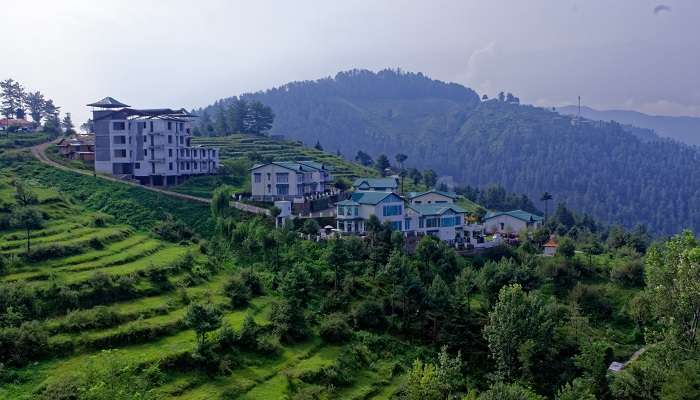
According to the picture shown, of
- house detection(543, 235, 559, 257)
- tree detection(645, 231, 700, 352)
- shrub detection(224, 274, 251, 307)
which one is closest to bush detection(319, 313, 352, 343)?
shrub detection(224, 274, 251, 307)

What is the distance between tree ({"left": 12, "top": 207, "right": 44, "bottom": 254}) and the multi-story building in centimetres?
2754

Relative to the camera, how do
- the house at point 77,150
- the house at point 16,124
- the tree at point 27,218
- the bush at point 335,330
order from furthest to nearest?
the house at point 16,124 < the house at point 77,150 < the tree at point 27,218 < the bush at point 335,330

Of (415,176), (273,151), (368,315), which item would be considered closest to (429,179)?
(415,176)

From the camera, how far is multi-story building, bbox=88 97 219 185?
7781cm

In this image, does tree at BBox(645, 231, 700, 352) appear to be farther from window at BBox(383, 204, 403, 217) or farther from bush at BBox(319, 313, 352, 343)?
window at BBox(383, 204, 403, 217)

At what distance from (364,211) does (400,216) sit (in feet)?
15.2

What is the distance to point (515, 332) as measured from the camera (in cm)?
4191

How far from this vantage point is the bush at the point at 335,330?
44.5 meters

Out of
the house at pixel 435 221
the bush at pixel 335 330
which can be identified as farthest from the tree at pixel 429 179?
the bush at pixel 335 330

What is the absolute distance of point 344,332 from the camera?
45156 millimetres

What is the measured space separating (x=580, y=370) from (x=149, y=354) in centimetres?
3084

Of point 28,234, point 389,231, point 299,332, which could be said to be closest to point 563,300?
point 389,231

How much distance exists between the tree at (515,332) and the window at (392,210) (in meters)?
23.6

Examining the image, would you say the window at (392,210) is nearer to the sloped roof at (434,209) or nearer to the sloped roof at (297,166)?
the sloped roof at (434,209)
